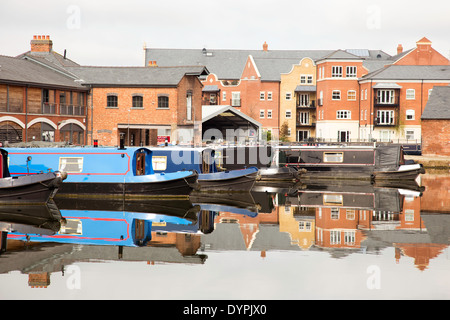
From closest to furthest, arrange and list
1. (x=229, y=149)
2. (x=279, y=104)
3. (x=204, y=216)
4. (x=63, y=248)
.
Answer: (x=63, y=248)
(x=204, y=216)
(x=229, y=149)
(x=279, y=104)

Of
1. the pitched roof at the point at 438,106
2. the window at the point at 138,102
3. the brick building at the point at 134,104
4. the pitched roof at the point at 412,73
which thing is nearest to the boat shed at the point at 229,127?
the brick building at the point at 134,104

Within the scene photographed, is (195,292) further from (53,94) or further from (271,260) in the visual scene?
(53,94)

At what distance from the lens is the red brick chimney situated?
4749 centimetres

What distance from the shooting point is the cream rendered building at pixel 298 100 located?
7456cm

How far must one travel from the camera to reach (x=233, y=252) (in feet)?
52.6

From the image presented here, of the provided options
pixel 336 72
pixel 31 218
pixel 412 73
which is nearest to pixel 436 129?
pixel 412 73

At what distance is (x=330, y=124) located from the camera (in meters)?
69.0

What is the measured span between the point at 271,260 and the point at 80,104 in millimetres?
29894

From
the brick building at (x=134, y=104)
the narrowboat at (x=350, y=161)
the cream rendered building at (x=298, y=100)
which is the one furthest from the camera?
the cream rendered building at (x=298, y=100)

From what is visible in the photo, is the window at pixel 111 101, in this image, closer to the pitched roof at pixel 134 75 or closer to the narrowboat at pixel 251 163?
the pitched roof at pixel 134 75

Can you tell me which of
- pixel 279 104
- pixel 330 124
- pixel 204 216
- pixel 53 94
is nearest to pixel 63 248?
pixel 204 216

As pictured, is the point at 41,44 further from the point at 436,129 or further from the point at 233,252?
the point at 233,252

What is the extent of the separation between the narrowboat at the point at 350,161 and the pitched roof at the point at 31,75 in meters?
14.6

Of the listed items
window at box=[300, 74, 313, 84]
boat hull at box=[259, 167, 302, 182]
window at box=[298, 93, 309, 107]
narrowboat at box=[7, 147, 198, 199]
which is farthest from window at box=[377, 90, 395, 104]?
narrowboat at box=[7, 147, 198, 199]
